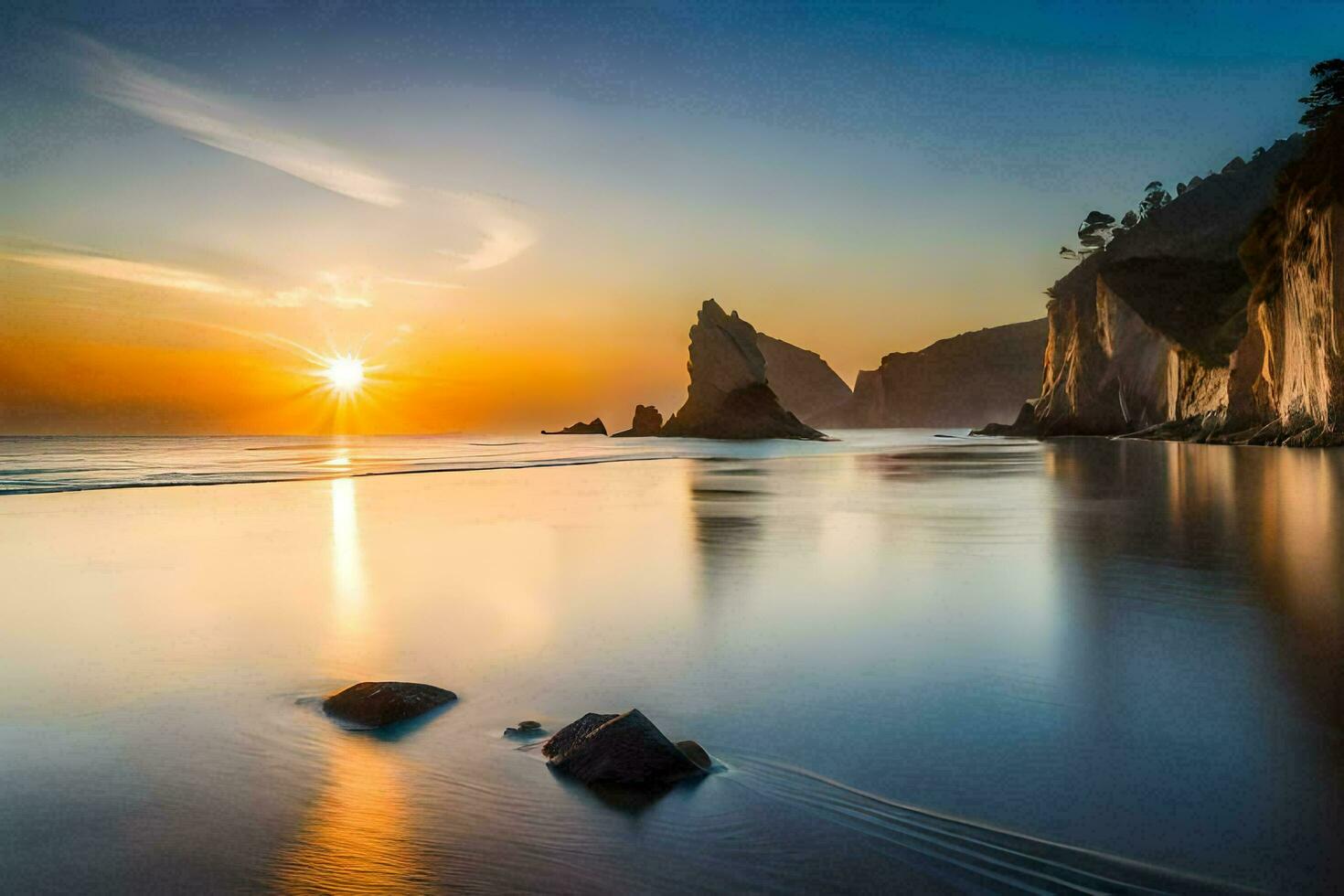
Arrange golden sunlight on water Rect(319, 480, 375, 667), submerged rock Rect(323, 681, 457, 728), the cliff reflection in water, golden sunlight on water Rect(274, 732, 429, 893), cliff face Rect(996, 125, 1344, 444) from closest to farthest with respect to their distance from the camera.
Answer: golden sunlight on water Rect(274, 732, 429, 893), submerged rock Rect(323, 681, 457, 728), the cliff reflection in water, golden sunlight on water Rect(319, 480, 375, 667), cliff face Rect(996, 125, 1344, 444)

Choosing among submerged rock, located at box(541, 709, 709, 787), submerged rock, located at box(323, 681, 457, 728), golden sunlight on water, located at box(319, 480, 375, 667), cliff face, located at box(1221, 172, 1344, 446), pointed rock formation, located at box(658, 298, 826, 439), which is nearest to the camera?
submerged rock, located at box(541, 709, 709, 787)

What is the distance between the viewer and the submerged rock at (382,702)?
5.63 metres

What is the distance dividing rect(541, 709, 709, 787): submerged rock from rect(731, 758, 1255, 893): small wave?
0.46 metres

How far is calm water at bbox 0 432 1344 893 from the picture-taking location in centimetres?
369

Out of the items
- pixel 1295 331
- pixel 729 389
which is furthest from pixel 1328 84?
pixel 729 389

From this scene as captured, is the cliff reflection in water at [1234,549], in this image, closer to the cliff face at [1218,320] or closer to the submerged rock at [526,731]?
the submerged rock at [526,731]

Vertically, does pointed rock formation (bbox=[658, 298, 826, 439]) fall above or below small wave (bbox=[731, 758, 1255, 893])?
above

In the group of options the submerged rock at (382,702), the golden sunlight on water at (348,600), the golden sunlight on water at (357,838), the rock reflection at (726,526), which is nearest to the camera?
the golden sunlight on water at (357,838)

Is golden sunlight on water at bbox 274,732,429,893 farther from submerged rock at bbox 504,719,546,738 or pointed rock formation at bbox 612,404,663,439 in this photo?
pointed rock formation at bbox 612,404,663,439

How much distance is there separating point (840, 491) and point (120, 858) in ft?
76.5

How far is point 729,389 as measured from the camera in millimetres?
134750

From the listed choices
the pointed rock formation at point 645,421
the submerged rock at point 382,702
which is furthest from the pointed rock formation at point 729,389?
the submerged rock at point 382,702

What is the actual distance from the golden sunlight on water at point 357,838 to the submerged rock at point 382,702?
0.62 meters

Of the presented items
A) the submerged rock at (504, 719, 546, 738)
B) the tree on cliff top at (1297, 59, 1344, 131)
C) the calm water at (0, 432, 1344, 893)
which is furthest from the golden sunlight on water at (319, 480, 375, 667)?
the tree on cliff top at (1297, 59, 1344, 131)
